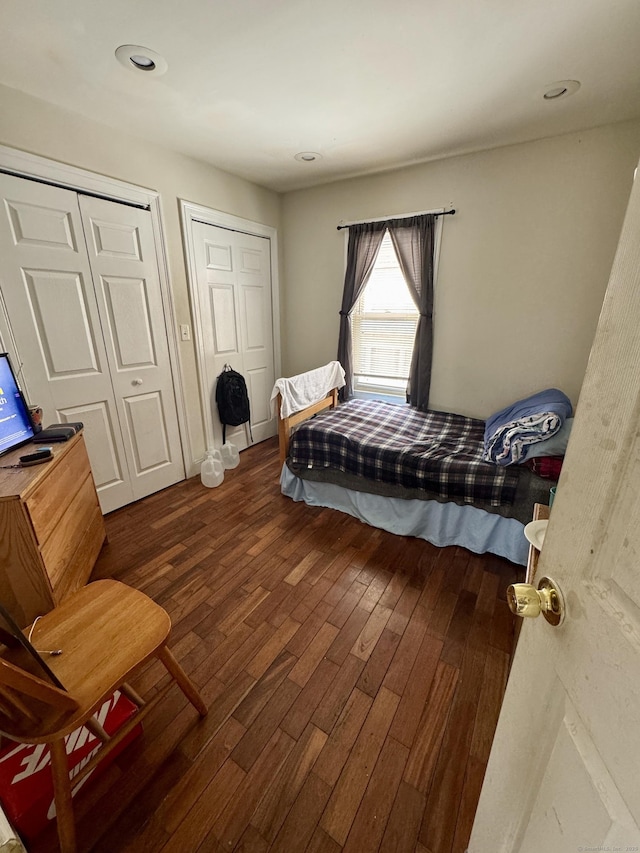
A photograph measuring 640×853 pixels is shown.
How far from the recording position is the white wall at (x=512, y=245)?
2.23 m

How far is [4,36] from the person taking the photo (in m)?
1.39

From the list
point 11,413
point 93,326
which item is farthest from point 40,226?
point 11,413

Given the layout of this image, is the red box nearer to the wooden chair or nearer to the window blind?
the wooden chair

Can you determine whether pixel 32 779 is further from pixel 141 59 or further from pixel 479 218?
pixel 479 218

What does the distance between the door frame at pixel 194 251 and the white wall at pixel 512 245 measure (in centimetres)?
52

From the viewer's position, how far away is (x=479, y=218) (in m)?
2.58

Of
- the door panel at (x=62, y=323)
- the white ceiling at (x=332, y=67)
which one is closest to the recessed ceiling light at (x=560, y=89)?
the white ceiling at (x=332, y=67)

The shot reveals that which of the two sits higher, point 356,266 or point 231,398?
point 356,266

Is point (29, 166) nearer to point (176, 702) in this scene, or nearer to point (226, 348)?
point (226, 348)

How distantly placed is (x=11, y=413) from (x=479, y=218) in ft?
10.7

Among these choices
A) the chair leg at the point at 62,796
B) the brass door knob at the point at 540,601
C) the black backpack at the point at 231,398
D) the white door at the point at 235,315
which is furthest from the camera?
the black backpack at the point at 231,398

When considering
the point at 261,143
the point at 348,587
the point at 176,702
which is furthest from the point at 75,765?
the point at 261,143

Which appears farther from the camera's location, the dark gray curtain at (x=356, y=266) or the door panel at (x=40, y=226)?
the dark gray curtain at (x=356, y=266)

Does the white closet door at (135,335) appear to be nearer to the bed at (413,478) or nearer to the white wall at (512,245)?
the bed at (413,478)
